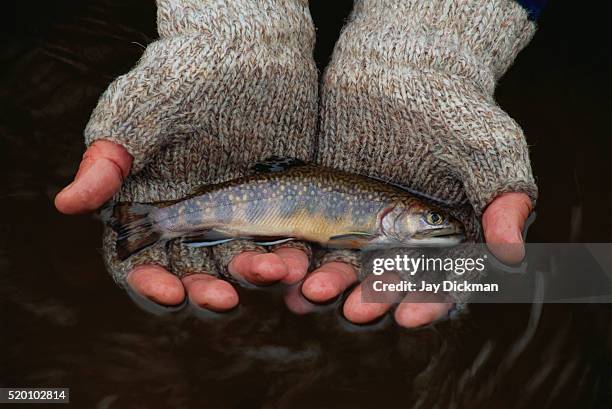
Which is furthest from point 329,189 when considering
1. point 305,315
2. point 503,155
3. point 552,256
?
point 552,256

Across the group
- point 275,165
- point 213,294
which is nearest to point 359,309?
point 213,294

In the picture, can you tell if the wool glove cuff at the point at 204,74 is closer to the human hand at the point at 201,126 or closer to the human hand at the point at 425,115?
the human hand at the point at 201,126

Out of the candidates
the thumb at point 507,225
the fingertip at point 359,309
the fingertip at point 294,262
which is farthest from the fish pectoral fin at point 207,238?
the thumb at point 507,225

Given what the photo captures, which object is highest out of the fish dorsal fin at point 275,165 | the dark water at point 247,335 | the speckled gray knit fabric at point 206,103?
the speckled gray knit fabric at point 206,103

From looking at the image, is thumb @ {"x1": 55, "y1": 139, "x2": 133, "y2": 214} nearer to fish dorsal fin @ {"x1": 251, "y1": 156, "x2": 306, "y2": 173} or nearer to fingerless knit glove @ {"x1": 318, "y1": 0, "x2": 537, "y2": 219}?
fish dorsal fin @ {"x1": 251, "y1": 156, "x2": 306, "y2": 173}

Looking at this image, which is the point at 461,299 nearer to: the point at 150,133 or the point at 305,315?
the point at 305,315

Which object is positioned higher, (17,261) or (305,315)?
(17,261)
